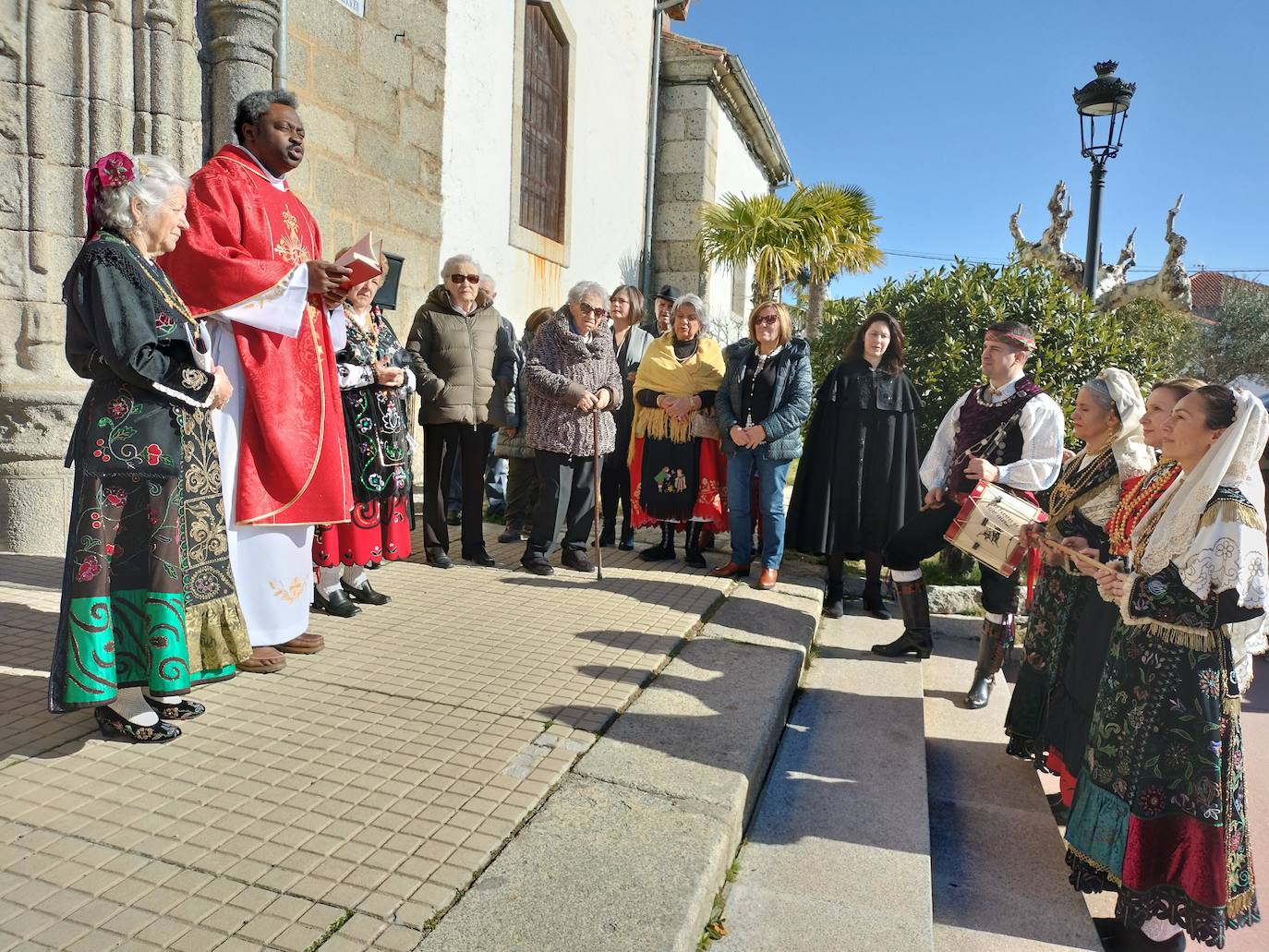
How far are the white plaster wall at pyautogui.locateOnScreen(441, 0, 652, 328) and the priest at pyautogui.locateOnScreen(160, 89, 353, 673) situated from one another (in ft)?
15.2

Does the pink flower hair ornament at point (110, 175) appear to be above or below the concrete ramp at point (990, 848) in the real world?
above

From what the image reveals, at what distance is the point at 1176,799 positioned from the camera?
2662mm

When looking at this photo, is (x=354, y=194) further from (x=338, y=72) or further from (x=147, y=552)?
(x=147, y=552)

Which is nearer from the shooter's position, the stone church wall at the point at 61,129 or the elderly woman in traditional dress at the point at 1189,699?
the elderly woman in traditional dress at the point at 1189,699

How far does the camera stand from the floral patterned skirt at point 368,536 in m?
4.31

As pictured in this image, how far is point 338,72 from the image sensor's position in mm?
6504

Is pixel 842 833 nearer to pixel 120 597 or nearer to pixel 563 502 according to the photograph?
pixel 120 597

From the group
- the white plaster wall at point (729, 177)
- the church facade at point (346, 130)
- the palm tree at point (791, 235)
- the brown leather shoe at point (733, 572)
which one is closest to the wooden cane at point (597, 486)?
the brown leather shoe at point (733, 572)

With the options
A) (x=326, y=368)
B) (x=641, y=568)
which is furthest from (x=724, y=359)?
(x=326, y=368)

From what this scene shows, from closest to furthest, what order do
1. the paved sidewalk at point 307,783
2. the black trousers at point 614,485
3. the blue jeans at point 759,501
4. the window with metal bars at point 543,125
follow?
the paved sidewalk at point 307,783, the blue jeans at point 759,501, the black trousers at point 614,485, the window with metal bars at point 543,125

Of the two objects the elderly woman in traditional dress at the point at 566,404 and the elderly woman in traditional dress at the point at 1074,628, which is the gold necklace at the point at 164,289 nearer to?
the elderly woman in traditional dress at the point at 566,404

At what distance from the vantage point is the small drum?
12.4 ft

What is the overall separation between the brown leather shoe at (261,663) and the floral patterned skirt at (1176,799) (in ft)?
9.40

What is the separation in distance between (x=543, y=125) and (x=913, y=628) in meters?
7.90
